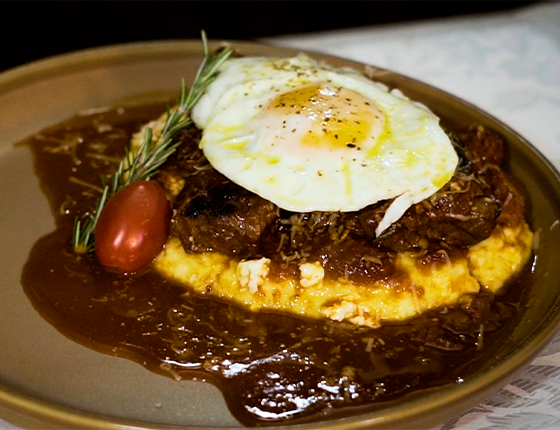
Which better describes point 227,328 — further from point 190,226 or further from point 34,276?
point 34,276

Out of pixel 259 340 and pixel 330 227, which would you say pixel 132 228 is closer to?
pixel 259 340

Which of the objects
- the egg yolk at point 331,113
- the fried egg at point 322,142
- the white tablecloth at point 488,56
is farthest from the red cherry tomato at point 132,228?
the white tablecloth at point 488,56

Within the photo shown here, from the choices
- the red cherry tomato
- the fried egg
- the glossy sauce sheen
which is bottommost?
the glossy sauce sheen

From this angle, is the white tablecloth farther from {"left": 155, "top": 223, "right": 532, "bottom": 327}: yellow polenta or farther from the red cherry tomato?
the red cherry tomato

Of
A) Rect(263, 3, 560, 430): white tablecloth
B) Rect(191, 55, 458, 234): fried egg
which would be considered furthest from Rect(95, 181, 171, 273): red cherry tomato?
Rect(263, 3, 560, 430): white tablecloth

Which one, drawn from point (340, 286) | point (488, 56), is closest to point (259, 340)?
point (340, 286)

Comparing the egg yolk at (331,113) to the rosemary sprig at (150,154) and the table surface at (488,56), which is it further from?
the table surface at (488,56)

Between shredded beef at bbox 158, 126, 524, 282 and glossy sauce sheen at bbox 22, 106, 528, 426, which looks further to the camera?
shredded beef at bbox 158, 126, 524, 282
